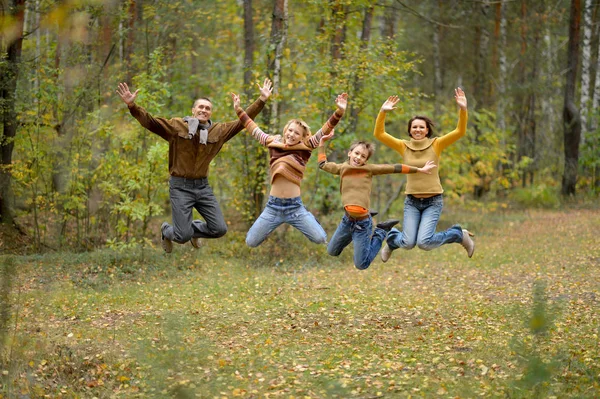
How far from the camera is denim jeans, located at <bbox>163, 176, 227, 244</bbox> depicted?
8.73 meters

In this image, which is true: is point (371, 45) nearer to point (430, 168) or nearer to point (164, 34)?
point (164, 34)

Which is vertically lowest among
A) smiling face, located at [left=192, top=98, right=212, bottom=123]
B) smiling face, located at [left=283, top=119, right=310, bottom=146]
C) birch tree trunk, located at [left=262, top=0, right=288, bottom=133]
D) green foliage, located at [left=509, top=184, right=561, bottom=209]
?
green foliage, located at [left=509, top=184, right=561, bottom=209]

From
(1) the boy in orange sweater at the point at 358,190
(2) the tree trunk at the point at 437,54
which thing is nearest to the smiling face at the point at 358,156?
(1) the boy in orange sweater at the point at 358,190

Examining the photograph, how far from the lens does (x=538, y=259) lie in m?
14.7

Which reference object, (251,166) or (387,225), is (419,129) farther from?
(251,166)

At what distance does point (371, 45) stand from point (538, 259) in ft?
18.6

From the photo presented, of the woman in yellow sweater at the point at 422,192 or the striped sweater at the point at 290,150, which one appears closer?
the striped sweater at the point at 290,150

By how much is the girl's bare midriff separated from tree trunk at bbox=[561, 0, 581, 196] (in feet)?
51.2

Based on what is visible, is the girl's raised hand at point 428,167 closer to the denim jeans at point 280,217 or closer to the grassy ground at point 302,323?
the denim jeans at point 280,217

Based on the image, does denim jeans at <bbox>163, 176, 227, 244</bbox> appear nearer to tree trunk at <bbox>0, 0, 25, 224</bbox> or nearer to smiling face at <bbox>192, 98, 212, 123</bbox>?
smiling face at <bbox>192, 98, 212, 123</bbox>

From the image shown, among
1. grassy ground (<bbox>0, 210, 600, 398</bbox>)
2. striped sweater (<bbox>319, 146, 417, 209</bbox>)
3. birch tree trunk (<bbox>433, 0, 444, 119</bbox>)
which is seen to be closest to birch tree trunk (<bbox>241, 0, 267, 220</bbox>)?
grassy ground (<bbox>0, 210, 600, 398</bbox>)

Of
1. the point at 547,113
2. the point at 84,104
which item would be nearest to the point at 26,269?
the point at 84,104

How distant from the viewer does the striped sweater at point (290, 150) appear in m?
8.38

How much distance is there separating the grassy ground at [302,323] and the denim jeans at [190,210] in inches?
49.1
